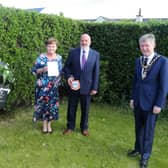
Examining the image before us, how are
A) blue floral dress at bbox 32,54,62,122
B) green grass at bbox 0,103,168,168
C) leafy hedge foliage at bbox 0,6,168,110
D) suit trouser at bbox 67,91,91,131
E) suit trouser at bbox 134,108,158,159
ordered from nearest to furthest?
suit trouser at bbox 134,108,158,159, green grass at bbox 0,103,168,168, blue floral dress at bbox 32,54,62,122, suit trouser at bbox 67,91,91,131, leafy hedge foliage at bbox 0,6,168,110

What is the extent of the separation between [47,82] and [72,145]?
3.90 feet

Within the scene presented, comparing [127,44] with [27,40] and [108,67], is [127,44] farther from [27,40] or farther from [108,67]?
[27,40]

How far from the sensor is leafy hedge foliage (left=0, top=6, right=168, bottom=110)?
611 cm

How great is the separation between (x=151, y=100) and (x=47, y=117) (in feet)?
6.89

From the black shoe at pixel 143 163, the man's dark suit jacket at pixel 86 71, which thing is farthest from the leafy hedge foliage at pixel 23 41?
the black shoe at pixel 143 163

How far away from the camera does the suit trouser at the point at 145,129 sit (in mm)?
4383

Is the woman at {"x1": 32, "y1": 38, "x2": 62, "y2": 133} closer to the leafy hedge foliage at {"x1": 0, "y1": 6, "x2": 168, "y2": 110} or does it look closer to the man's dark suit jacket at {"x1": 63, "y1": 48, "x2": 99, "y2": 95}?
the man's dark suit jacket at {"x1": 63, "y1": 48, "x2": 99, "y2": 95}

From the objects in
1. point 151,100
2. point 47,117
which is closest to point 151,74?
Result: point 151,100

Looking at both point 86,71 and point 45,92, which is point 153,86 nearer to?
point 86,71

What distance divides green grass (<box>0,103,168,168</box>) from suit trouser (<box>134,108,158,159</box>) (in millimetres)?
274

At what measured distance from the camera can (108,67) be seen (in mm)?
8141

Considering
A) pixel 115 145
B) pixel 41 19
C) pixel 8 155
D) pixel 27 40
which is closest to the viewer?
pixel 8 155

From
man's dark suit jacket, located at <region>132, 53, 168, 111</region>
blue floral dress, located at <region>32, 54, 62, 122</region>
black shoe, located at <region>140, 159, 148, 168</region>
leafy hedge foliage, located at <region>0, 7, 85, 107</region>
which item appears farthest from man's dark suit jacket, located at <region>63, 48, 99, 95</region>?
black shoe, located at <region>140, 159, 148, 168</region>

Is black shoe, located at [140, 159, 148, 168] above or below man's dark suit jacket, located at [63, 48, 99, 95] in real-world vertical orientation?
below
